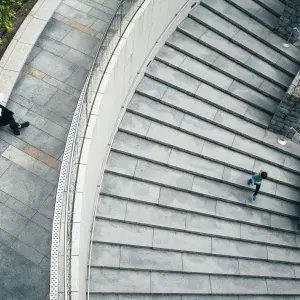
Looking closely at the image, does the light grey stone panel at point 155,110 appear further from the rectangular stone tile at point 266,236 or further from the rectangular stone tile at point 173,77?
the rectangular stone tile at point 266,236

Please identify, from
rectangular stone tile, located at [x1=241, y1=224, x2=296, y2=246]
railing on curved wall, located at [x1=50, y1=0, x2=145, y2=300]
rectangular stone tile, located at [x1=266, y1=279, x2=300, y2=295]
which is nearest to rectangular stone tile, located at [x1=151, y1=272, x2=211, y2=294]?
rectangular stone tile, located at [x1=241, y1=224, x2=296, y2=246]

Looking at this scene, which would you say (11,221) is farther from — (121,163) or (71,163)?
(121,163)

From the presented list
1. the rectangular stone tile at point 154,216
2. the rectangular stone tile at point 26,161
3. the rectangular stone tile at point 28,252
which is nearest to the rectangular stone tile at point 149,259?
the rectangular stone tile at point 154,216

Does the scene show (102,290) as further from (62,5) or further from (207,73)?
(62,5)

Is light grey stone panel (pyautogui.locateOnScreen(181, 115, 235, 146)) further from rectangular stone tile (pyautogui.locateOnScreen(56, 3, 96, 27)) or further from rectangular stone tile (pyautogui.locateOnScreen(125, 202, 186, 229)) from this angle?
rectangular stone tile (pyautogui.locateOnScreen(56, 3, 96, 27))

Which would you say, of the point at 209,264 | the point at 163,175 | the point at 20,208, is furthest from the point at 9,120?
the point at 209,264

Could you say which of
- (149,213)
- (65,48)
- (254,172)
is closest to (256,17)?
(254,172)
